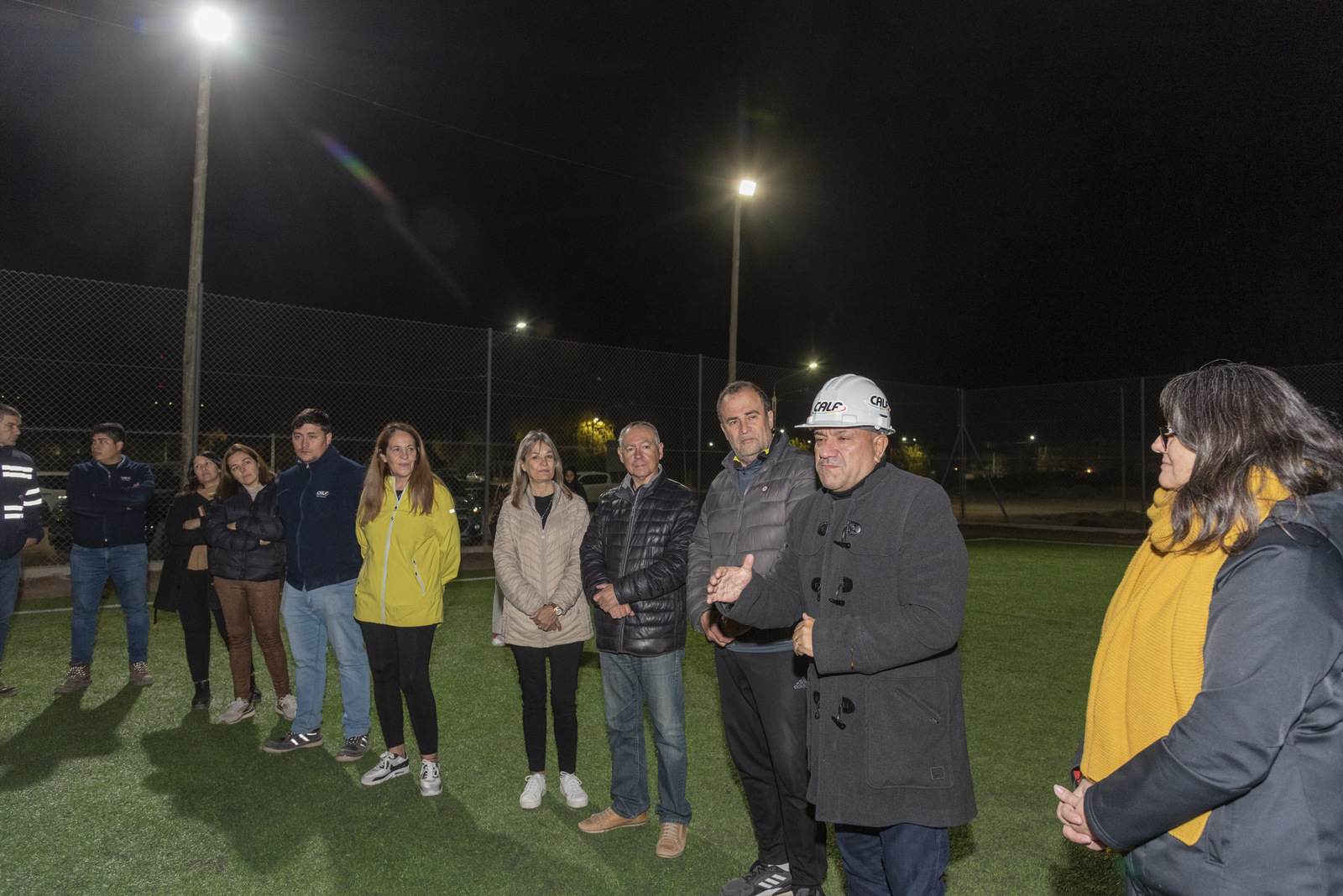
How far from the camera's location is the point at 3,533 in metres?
5.04

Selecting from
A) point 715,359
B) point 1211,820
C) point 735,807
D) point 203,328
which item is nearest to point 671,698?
point 735,807

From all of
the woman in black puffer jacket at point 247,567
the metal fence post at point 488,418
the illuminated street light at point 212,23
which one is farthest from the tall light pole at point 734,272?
the woman in black puffer jacket at point 247,567

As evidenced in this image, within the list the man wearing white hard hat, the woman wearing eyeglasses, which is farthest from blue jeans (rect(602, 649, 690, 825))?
the woman wearing eyeglasses

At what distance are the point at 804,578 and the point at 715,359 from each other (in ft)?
42.5

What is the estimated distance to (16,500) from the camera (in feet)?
16.8

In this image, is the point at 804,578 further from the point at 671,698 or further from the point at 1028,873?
the point at 1028,873

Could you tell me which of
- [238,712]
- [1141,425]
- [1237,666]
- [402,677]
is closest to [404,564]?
[402,677]

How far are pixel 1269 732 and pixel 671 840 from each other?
266 cm

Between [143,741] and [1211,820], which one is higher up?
[1211,820]

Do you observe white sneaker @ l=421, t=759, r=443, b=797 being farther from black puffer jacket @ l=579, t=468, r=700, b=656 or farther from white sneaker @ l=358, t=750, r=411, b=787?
black puffer jacket @ l=579, t=468, r=700, b=656

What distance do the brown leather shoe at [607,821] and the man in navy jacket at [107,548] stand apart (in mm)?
3981

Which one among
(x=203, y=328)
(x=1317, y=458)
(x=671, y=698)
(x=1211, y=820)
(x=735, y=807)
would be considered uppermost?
(x=203, y=328)

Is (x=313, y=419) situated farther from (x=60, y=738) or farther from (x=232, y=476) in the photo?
(x=60, y=738)

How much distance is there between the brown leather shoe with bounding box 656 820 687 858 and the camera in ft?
11.2
